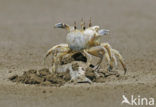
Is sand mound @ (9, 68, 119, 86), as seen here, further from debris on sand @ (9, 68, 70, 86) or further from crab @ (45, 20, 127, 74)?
crab @ (45, 20, 127, 74)

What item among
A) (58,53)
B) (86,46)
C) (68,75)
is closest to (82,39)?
(86,46)

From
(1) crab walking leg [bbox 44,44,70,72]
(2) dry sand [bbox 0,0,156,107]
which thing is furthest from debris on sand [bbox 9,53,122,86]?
(2) dry sand [bbox 0,0,156,107]

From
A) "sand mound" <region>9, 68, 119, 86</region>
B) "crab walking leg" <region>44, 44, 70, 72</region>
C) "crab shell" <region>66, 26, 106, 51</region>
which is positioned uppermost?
"crab shell" <region>66, 26, 106, 51</region>

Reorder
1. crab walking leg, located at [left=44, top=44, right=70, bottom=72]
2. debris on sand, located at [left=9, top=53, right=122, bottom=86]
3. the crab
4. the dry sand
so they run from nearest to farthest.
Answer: the dry sand, debris on sand, located at [left=9, top=53, right=122, bottom=86], the crab, crab walking leg, located at [left=44, top=44, right=70, bottom=72]

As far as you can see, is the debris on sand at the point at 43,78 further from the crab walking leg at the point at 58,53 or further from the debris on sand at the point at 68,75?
the crab walking leg at the point at 58,53

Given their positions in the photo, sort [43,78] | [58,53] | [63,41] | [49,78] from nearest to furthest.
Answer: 1. [49,78]
2. [43,78]
3. [58,53]
4. [63,41]

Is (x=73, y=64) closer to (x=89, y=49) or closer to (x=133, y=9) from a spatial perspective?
(x=89, y=49)

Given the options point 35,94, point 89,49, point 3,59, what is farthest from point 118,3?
point 35,94

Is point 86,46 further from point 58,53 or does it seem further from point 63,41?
point 63,41

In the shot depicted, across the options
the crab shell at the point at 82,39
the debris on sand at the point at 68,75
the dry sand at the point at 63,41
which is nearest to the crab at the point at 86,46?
the crab shell at the point at 82,39
